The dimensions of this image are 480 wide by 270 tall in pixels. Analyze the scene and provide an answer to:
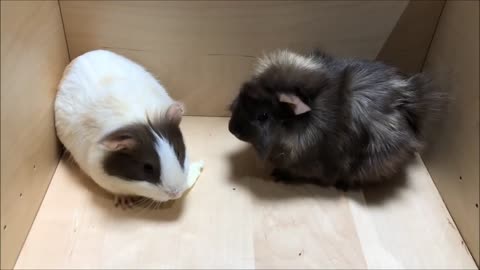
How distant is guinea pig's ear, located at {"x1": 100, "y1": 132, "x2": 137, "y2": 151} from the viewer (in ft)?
3.68

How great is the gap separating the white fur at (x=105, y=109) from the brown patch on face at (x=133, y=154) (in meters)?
0.02

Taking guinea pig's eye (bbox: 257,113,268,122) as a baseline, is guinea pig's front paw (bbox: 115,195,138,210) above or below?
below

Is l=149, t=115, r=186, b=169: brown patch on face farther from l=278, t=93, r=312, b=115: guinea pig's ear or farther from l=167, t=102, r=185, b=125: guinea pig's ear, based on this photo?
l=278, t=93, r=312, b=115: guinea pig's ear

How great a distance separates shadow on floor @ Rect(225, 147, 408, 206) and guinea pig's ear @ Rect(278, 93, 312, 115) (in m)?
0.26

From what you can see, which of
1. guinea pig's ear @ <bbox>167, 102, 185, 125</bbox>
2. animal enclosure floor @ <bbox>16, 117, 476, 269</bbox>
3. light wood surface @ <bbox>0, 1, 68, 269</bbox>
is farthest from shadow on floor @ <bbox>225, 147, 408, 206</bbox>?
light wood surface @ <bbox>0, 1, 68, 269</bbox>

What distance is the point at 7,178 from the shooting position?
105 cm

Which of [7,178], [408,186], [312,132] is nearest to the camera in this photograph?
[7,178]

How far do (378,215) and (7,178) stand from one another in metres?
0.84

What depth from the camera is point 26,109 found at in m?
1.14

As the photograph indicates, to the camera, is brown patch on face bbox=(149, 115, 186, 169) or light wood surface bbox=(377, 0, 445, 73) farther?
light wood surface bbox=(377, 0, 445, 73)

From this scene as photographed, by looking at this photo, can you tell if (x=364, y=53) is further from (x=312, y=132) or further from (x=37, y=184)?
(x=37, y=184)

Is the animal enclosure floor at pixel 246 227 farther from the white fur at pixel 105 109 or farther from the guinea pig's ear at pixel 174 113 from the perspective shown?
the guinea pig's ear at pixel 174 113

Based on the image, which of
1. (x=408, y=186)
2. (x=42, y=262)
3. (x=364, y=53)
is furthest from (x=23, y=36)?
(x=408, y=186)

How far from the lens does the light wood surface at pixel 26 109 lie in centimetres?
105
